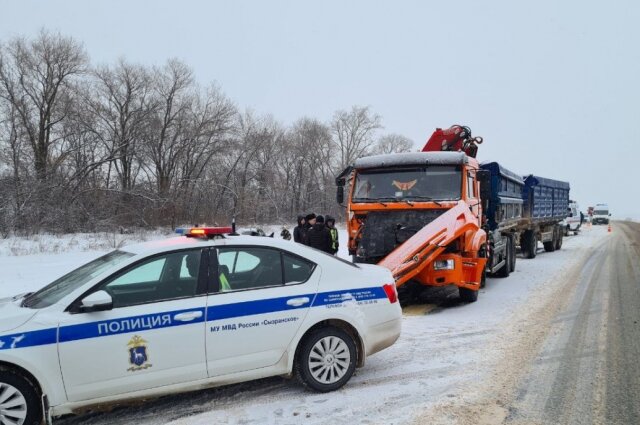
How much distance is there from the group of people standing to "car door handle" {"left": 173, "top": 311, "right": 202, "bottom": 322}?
5.85 metres

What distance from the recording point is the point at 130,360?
380cm

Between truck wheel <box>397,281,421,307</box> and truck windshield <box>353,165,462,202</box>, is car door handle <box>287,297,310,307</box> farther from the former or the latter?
truck windshield <box>353,165,462,202</box>

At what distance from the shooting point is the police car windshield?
3895 mm

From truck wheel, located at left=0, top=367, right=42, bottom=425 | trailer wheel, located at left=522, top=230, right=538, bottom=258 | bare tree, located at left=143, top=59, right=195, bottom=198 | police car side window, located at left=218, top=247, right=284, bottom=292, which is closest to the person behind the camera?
truck wheel, located at left=0, top=367, right=42, bottom=425

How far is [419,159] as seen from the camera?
917cm

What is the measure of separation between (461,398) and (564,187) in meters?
20.6

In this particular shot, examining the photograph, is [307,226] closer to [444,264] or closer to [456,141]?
[444,264]

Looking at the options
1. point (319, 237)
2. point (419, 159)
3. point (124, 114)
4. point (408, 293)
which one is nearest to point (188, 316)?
point (319, 237)

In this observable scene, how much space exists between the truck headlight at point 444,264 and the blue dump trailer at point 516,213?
2148 millimetres

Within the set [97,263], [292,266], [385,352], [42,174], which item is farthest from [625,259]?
[42,174]

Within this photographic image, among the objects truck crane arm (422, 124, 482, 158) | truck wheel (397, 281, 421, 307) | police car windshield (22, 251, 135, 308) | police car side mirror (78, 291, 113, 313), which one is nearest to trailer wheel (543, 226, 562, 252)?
truck crane arm (422, 124, 482, 158)

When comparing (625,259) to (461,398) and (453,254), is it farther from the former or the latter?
→ (461,398)

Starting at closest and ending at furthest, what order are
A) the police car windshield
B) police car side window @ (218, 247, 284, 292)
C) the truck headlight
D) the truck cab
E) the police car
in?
the police car → the police car windshield → police car side window @ (218, 247, 284, 292) → the truck cab → the truck headlight

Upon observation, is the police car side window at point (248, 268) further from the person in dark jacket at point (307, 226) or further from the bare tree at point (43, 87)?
the bare tree at point (43, 87)
